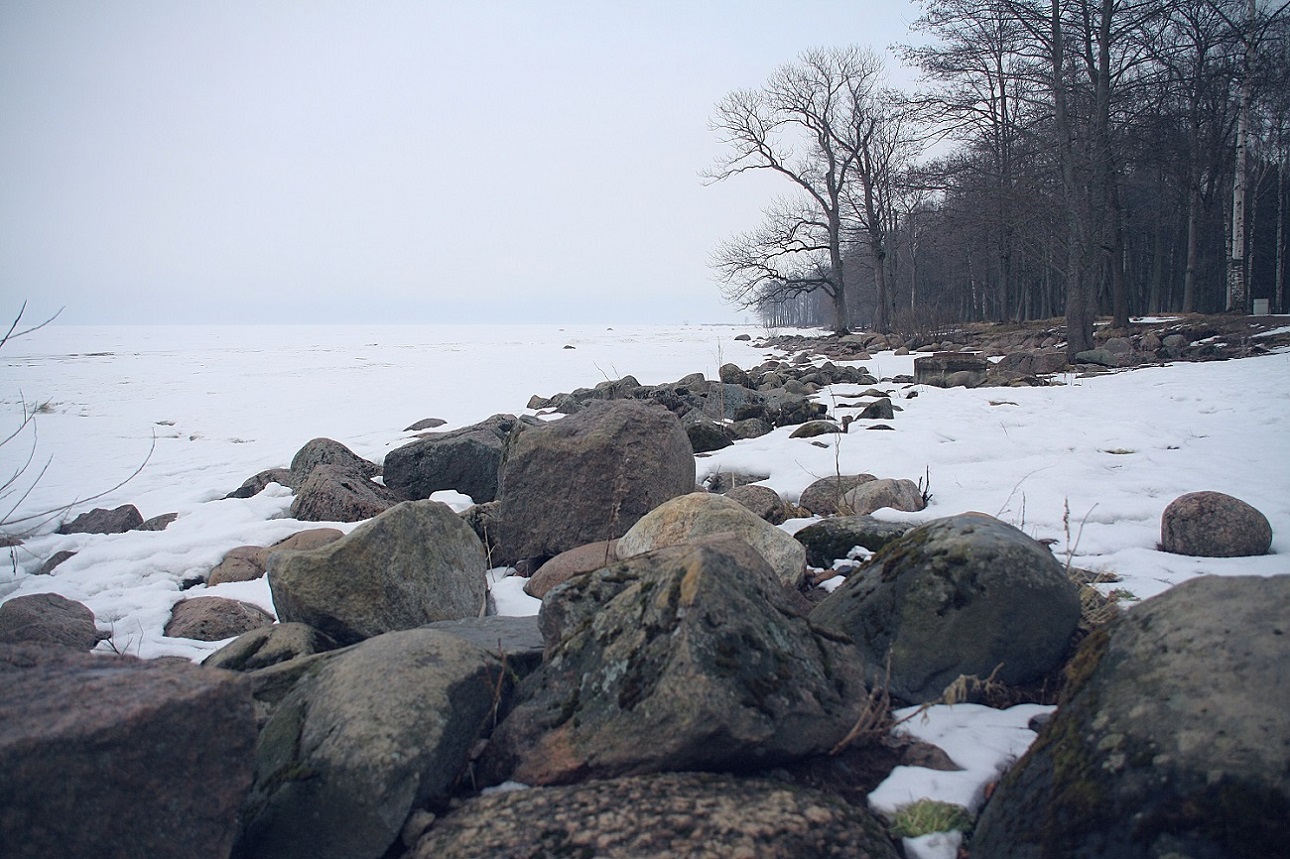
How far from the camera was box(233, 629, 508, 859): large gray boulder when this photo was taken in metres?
2.13

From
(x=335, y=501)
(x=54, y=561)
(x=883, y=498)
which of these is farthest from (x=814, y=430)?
(x=54, y=561)

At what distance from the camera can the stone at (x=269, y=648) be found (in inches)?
125

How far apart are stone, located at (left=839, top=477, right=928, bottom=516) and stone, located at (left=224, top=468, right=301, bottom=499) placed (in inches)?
230

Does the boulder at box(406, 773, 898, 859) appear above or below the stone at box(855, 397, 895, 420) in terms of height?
below

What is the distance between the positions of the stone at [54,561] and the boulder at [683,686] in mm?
5163

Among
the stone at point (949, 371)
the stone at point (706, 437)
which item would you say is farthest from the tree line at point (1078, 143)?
the stone at point (706, 437)

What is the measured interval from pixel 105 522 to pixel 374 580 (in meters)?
4.90

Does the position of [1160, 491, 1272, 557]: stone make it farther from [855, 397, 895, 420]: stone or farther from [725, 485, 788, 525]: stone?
[855, 397, 895, 420]: stone

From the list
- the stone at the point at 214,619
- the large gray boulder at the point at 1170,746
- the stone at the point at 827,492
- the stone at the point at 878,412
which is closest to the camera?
the large gray boulder at the point at 1170,746

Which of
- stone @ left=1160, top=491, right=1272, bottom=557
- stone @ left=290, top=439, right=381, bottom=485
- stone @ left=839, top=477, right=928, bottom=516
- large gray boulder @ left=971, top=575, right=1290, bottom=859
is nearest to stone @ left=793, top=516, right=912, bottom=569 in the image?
stone @ left=839, top=477, right=928, bottom=516

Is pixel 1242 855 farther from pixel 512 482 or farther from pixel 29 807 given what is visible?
pixel 512 482

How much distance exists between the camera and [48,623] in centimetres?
388

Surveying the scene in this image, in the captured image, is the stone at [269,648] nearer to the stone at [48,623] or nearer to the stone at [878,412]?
the stone at [48,623]

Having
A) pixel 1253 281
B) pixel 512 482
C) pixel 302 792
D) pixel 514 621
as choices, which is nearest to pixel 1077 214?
pixel 512 482
